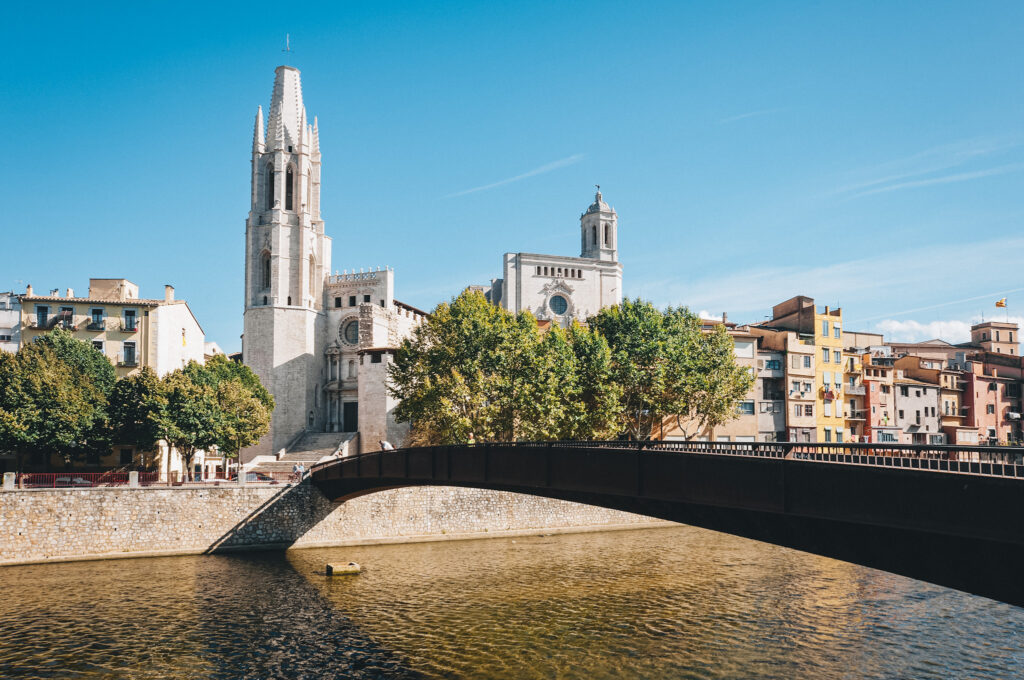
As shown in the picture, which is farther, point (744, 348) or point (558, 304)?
point (558, 304)

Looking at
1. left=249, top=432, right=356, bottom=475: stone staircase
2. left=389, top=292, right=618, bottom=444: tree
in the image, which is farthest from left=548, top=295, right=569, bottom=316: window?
left=389, top=292, right=618, bottom=444: tree

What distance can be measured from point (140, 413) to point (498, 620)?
31.1 m

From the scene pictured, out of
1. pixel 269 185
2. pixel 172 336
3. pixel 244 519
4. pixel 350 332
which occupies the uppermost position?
pixel 269 185

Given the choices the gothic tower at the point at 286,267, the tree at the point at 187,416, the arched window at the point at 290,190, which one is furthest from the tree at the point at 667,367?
the arched window at the point at 290,190

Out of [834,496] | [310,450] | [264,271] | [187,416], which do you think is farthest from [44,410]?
[834,496]

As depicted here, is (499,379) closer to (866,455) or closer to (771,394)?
(771,394)

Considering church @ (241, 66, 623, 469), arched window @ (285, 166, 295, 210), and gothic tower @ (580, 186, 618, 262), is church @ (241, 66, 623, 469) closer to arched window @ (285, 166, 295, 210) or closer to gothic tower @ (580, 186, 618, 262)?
arched window @ (285, 166, 295, 210)

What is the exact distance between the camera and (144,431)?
161 feet

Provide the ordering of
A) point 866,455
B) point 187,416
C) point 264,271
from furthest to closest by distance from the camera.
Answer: point 264,271 < point 187,416 < point 866,455

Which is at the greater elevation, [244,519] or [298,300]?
[298,300]

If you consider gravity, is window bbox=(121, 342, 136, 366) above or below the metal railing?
above

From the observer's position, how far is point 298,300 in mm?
79688

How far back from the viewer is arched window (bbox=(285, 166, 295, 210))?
81875 mm

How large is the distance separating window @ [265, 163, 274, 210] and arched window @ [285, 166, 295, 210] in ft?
5.34
